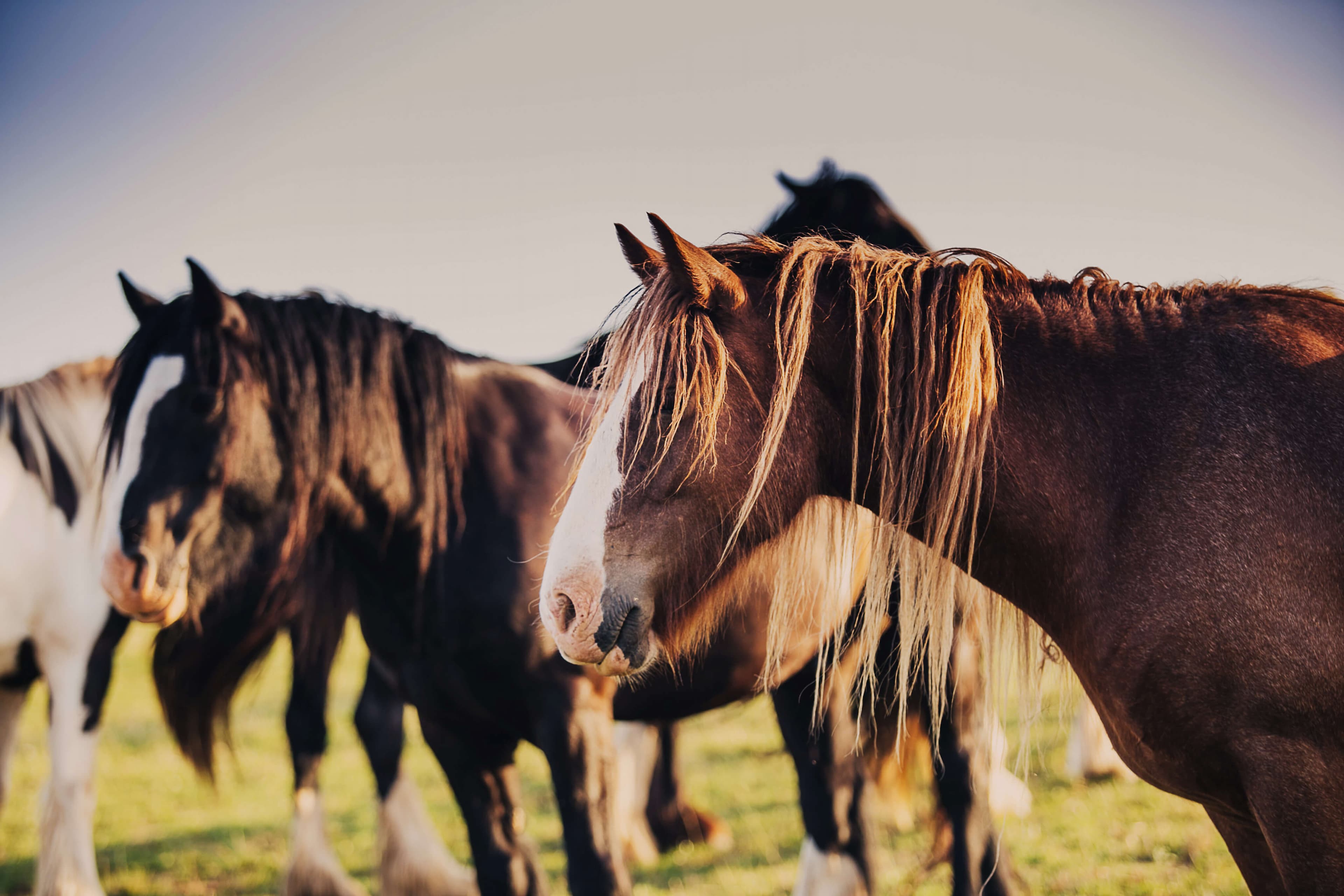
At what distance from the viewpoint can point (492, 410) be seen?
306cm

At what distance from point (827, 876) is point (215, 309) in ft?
10.3

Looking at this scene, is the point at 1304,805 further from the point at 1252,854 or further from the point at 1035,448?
the point at 1035,448

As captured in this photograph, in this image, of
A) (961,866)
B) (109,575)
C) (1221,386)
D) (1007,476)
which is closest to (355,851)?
(109,575)

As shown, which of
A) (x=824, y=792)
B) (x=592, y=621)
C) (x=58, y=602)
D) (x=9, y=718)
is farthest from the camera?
(x=9, y=718)

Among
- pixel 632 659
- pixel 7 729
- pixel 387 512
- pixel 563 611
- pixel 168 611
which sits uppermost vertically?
pixel 387 512

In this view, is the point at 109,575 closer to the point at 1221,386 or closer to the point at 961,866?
the point at 1221,386

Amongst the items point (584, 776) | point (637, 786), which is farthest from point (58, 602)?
point (637, 786)

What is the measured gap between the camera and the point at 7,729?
4.37m

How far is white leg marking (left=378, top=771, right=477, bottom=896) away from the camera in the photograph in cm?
405

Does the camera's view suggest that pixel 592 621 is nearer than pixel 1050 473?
Yes

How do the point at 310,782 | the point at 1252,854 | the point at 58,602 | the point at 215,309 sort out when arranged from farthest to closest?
the point at 310,782 → the point at 58,602 → the point at 215,309 → the point at 1252,854

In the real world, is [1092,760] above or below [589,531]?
below

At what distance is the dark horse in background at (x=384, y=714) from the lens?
3062 millimetres

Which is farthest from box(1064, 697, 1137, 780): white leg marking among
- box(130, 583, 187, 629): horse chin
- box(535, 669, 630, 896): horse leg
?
box(130, 583, 187, 629): horse chin
